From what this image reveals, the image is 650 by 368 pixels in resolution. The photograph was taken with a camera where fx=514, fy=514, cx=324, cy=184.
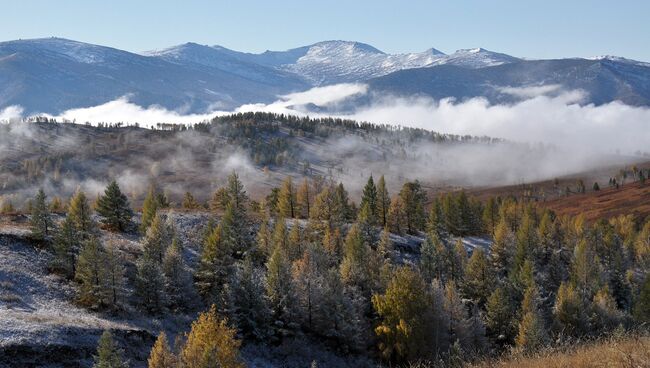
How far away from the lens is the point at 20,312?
5000cm

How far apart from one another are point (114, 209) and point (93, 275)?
29.9 meters

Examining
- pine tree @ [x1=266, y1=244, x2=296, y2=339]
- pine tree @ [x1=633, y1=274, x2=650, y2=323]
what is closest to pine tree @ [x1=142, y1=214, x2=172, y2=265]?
pine tree @ [x1=266, y1=244, x2=296, y2=339]

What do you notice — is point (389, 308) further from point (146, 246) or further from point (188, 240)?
point (188, 240)

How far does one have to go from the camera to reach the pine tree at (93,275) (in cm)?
5484

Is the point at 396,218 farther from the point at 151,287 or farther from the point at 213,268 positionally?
the point at 151,287

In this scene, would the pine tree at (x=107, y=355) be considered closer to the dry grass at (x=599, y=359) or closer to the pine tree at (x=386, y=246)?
the dry grass at (x=599, y=359)

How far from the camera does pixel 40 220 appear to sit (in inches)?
2744

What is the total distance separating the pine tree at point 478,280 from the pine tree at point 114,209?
2176 inches

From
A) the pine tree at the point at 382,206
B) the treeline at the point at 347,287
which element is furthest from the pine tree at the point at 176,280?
the pine tree at the point at 382,206

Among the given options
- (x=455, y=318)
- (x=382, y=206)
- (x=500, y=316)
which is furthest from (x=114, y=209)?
(x=500, y=316)

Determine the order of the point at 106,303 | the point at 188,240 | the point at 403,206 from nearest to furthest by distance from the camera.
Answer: the point at 106,303 → the point at 188,240 → the point at 403,206

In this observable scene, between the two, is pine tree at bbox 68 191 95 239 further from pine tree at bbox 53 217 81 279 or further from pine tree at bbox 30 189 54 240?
pine tree at bbox 53 217 81 279

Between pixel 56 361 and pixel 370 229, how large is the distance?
59688mm

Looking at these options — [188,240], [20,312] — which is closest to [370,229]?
[188,240]
